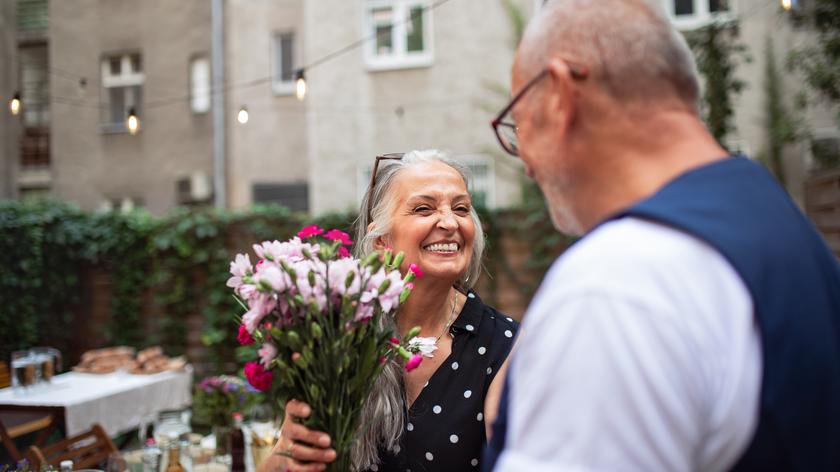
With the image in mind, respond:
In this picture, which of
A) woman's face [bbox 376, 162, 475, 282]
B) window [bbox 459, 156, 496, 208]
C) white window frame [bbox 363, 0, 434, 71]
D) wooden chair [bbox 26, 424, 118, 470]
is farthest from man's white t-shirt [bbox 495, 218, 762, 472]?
white window frame [bbox 363, 0, 434, 71]

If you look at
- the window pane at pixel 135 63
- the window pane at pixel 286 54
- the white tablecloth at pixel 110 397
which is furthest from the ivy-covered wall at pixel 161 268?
the window pane at pixel 135 63

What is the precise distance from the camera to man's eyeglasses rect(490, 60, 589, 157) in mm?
886

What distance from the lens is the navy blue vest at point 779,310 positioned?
2.45ft

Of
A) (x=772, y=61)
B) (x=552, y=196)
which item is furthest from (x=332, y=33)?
(x=552, y=196)

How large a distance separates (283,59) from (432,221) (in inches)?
468

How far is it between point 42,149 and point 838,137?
15.3 meters

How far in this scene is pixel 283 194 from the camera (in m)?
12.8

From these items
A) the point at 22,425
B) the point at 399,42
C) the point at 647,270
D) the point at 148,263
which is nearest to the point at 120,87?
the point at 399,42

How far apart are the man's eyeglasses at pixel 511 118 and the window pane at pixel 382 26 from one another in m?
10.2

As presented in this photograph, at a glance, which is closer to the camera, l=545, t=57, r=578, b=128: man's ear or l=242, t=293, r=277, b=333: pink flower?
l=545, t=57, r=578, b=128: man's ear

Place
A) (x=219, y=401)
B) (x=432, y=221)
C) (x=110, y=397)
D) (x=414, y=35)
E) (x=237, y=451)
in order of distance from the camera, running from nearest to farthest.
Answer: (x=432, y=221), (x=237, y=451), (x=219, y=401), (x=110, y=397), (x=414, y=35)

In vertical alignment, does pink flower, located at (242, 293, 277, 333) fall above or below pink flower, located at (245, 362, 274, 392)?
above

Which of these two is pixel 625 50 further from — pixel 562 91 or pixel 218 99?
pixel 218 99

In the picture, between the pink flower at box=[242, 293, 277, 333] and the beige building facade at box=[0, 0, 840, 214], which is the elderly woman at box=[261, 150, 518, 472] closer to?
the pink flower at box=[242, 293, 277, 333]
